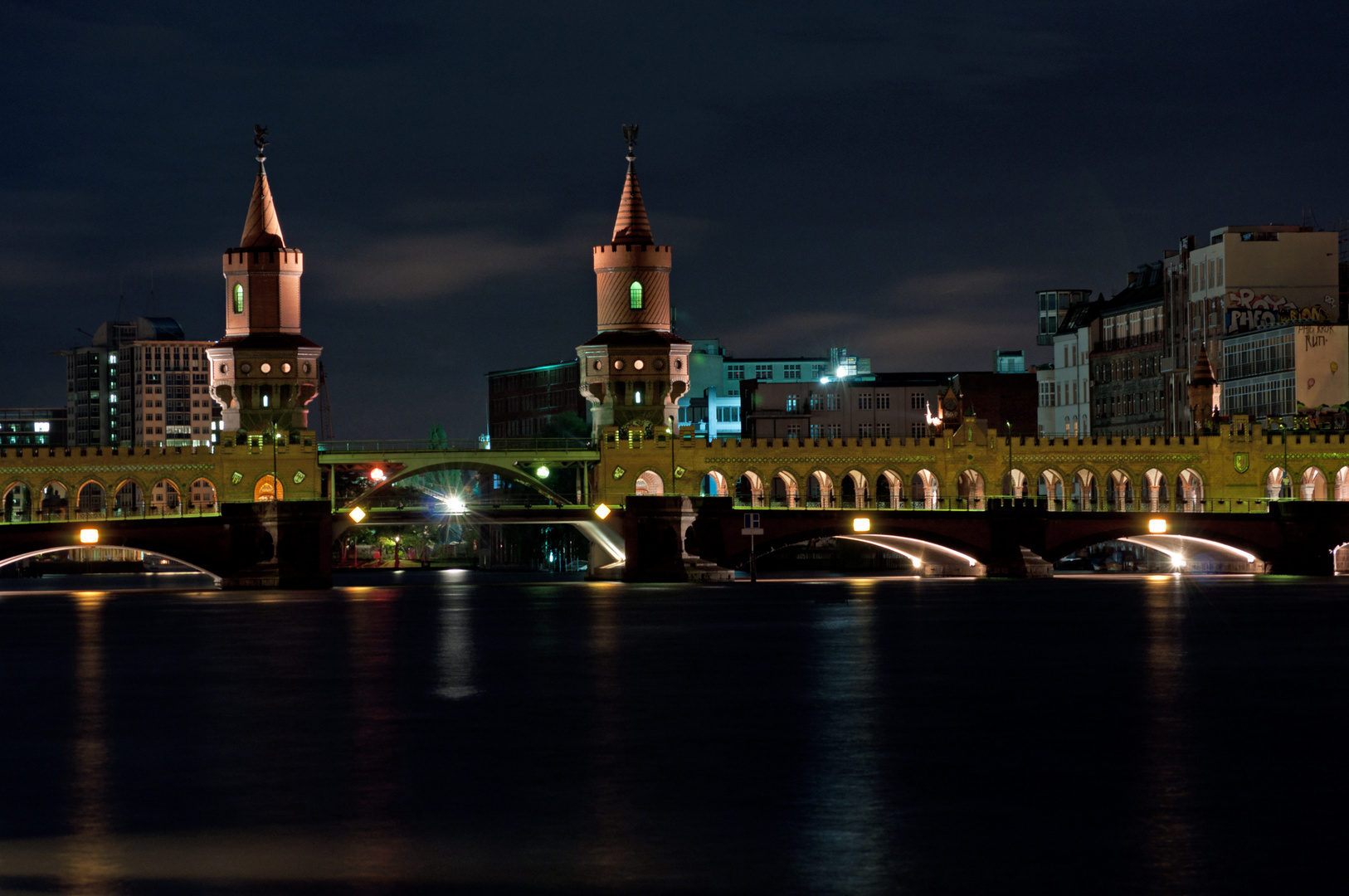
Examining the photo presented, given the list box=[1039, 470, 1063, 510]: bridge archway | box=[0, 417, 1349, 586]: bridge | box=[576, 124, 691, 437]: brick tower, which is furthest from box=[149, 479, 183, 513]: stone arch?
box=[1039, 470, 1063, 510]: bridge archway

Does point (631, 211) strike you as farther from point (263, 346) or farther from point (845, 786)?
point (845, 786)

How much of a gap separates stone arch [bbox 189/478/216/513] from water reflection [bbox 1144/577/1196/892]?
84.3 metres

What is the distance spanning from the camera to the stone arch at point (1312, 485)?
5955 inches

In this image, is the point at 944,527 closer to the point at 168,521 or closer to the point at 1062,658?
the point at 168,521

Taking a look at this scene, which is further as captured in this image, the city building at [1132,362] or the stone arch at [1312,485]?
the city building at [1132,362]

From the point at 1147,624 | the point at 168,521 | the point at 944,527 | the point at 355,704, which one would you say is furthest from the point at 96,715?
the point at 944,527

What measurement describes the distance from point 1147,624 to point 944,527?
5510cm

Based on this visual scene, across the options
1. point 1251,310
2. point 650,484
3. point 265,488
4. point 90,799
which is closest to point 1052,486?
point 1251,310

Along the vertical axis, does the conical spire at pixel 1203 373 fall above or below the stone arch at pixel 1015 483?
above

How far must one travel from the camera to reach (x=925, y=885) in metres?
27.0

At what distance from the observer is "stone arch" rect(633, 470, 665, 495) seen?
481 ft

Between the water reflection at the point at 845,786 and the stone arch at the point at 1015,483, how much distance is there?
281 feet

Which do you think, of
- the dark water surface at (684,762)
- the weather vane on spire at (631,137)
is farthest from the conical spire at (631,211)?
the dark water surface at (684,762)

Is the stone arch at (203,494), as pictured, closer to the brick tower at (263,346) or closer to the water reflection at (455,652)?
the brick tower at (263,346)
